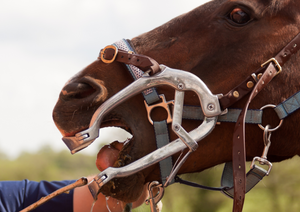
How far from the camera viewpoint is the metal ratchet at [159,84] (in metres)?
2.02

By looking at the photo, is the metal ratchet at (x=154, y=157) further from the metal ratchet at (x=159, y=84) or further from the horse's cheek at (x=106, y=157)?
the horse's cheek at (x=106, y=157)

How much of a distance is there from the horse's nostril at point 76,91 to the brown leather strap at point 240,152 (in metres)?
1.03

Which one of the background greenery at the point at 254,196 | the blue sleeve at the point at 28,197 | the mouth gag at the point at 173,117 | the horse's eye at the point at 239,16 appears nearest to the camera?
the mouth gag at the point at 173,117

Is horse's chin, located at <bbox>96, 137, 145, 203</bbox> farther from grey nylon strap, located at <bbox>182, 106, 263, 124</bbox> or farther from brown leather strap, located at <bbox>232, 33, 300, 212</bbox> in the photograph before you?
brown leather strap, located at <bbox>232, 33, 300, 212</bbox>

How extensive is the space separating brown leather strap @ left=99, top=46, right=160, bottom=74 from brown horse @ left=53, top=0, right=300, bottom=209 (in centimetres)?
8

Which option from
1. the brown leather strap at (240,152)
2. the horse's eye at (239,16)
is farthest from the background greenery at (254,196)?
the horse's eye at (239,16)

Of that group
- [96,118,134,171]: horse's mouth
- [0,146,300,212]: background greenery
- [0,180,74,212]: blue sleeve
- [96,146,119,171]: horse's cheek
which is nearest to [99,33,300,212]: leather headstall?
[96,118,134,171]: horse's mouth

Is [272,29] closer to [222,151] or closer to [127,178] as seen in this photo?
[222,151]

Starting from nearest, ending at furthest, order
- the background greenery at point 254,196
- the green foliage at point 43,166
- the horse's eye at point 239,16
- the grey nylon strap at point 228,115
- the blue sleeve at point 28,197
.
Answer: the grey nylon strap at point 228,115
the horse's eye at point 239,16
the blue sleeve at point 28,197
the background greenery at point 254,196
the green foliage at point 43,166

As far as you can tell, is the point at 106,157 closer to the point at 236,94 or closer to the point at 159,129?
the point at 159,129

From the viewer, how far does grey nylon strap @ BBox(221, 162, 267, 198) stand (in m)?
2.21

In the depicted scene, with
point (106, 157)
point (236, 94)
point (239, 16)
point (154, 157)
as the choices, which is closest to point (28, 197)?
point (106, 157)

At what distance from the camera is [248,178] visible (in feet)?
7.43

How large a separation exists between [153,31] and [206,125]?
2.90 feet
